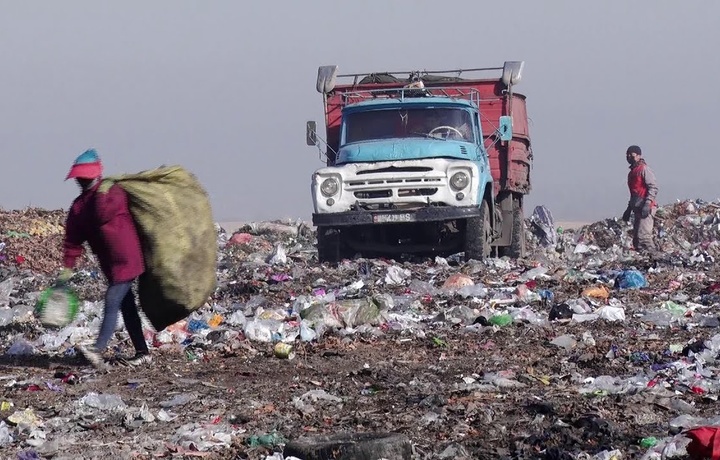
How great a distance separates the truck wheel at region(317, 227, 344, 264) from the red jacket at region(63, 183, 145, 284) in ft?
25.0

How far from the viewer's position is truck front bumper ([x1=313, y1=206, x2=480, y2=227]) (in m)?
13.8

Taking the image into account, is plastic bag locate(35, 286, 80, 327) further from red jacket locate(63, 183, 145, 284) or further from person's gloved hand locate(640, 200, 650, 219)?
person's gloved hand locate(640, 200, 650, 219)

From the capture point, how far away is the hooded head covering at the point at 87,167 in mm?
7035

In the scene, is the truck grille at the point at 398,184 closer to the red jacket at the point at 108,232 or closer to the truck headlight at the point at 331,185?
the truck headlight at the point at 331,185

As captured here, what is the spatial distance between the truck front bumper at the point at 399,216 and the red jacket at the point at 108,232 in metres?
6.83

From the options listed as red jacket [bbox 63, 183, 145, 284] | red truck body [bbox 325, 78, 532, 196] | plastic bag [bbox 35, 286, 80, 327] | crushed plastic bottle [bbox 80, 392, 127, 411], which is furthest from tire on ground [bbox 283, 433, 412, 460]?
red truck body [bbox 325, 78, 532, 196]

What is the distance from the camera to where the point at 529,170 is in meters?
17.7

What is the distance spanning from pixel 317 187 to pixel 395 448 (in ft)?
30.6

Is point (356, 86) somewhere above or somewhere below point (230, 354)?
above

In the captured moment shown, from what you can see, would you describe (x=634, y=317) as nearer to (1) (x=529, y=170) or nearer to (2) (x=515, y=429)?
(2) (x=515, y=429)

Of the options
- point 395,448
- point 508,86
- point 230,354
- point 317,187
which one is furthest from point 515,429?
point 508,86

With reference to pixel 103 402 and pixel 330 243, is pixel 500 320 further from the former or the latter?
pixel 330 243

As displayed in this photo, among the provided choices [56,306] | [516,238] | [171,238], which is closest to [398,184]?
[516,238]

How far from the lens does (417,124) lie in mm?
14555
